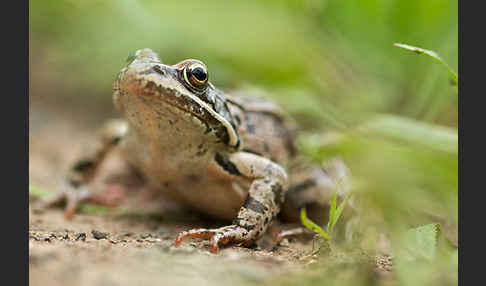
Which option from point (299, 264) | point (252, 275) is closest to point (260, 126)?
point (299, 264)

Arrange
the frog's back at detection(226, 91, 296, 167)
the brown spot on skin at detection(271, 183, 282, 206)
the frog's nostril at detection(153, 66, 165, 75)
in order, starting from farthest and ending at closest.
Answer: the frog's back at detection(226, 91, 296, 167)
the brown spot on skin at detection(271, 183, 282, 206)
the frog's nostril at detection(153, 66, 165, 75)

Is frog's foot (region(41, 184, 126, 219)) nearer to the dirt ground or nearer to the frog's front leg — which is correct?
the dirt ground

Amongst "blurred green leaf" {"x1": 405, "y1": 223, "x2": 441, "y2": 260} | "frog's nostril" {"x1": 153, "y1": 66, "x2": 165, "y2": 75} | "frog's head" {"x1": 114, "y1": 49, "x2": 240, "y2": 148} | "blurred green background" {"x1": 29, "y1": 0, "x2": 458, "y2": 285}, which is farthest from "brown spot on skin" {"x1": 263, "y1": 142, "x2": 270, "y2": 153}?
"blurred green leaf" {"x1": 405, "y1": 223, "x2": 441, "y2": 260}

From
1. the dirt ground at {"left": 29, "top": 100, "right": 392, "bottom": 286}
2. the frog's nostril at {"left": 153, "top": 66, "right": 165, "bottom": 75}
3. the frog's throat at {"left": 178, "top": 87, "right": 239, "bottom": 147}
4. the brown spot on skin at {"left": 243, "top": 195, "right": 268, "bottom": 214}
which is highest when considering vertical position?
the frog's nostril at {"left": 153, "top": 66, "right": 165, "bottom": 75}

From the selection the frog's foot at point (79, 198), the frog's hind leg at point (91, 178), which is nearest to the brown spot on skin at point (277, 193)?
the frog's hind leg at point (91, 178)

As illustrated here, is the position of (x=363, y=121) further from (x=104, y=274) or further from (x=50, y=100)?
(x=50, y=100)

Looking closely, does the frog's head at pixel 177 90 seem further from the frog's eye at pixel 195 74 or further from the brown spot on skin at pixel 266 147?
the brown spot on skin at pixel 266 147
